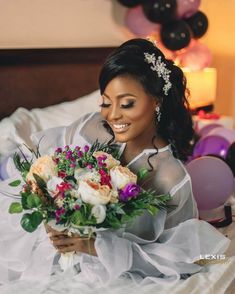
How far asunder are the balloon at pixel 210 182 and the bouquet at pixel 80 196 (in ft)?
2.24

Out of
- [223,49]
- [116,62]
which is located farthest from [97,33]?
[116,62]

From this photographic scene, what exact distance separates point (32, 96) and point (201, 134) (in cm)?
123

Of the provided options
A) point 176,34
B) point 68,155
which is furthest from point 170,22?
point 68,155

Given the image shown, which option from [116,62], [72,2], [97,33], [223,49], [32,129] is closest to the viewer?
[116,62]

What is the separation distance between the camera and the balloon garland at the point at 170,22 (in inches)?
123

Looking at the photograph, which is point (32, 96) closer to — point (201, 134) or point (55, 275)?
point (201, 134)

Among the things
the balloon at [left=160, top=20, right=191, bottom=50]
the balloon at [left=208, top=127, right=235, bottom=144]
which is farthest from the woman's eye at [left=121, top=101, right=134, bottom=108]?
the balloon at [left=160, top=20, right=191, bottom=50]

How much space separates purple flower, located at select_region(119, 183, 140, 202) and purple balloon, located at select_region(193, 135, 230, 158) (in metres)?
1.49

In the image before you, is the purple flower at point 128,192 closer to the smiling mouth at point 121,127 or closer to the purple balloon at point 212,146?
the smiling mouth at point 121,127

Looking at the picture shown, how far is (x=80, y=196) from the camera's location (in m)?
1.34

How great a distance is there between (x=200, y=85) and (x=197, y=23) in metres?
0.47

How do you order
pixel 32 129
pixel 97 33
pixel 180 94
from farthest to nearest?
1. pixel 97 33
2. pixel 32 129
3. pixel 180 94

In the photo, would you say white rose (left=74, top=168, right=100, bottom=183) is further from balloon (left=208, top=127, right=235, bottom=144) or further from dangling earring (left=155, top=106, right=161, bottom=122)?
balloon (left=208, top=127, right=235, bottom=144)

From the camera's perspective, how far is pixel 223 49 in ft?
13.1
